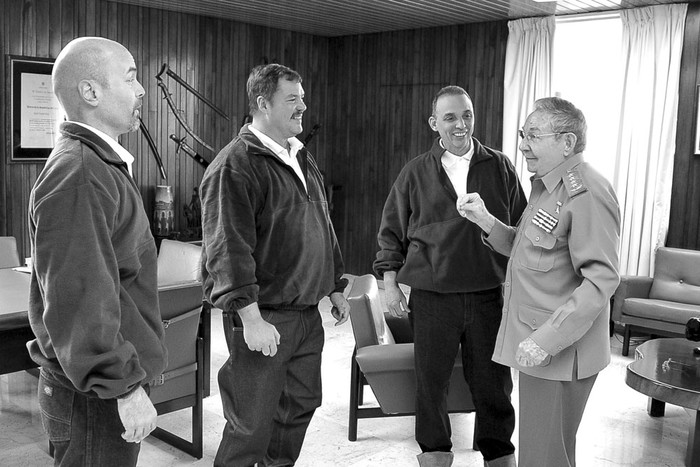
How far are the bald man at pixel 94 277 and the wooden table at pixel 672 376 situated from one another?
2.29 meters

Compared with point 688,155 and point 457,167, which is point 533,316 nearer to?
point 457,167

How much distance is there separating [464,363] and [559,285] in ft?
2.67

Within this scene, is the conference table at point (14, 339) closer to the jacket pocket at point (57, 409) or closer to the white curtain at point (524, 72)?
the jacket pocket at point (57, 409)

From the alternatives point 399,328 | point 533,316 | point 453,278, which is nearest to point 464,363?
point 453,278

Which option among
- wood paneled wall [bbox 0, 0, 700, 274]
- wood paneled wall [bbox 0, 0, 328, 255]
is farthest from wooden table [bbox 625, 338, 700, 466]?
wood paneled wall [bbox 0, 0, 328, 255]

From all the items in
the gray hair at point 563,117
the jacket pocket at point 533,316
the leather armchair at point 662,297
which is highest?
the gray hair at point 563,117

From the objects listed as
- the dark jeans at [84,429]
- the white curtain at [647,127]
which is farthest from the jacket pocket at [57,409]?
the white curtain at [647,127]

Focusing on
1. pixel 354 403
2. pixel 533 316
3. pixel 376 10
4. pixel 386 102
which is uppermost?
pixel 376 10

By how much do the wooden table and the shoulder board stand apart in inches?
51.9

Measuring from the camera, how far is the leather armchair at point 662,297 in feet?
16.9

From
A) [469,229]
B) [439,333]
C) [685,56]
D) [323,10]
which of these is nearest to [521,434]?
[439,333]

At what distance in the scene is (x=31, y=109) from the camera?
5.69 metres

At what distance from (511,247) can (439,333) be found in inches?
19.6

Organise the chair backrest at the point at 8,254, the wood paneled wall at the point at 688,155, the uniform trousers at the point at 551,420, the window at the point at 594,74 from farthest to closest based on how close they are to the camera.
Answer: the window at the point at 594,74 → the wood paneled wall at the point at 688,155 → the chair backrest at the point at 8,254 → the uniform trousers at the point at 551,420
